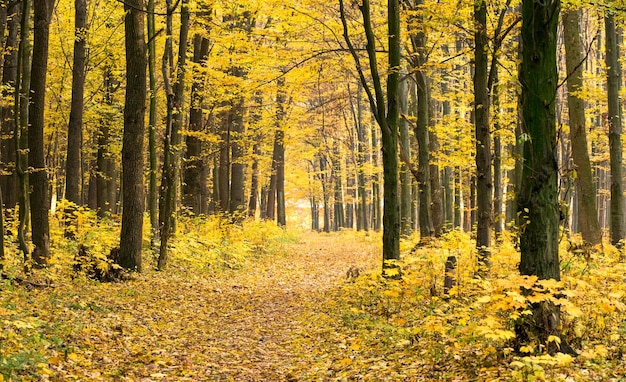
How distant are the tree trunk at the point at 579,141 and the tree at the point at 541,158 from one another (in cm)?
752

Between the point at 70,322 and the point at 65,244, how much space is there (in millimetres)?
6489

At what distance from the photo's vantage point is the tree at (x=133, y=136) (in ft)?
37.1

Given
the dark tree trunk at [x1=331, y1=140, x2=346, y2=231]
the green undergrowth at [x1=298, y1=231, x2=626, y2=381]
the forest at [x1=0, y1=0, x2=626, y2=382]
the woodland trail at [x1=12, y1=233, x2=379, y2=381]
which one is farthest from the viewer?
the dark tree trunk at [x1=331, y1=140, x2=346, y2=231]

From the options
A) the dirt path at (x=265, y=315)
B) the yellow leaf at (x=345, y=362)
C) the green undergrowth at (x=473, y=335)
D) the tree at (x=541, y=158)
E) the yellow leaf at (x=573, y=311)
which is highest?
the tree at (x=541, y=158)

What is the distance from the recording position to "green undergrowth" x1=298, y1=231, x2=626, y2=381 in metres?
4.84

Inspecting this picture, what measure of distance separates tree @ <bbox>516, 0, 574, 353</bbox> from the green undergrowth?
0.55 ft

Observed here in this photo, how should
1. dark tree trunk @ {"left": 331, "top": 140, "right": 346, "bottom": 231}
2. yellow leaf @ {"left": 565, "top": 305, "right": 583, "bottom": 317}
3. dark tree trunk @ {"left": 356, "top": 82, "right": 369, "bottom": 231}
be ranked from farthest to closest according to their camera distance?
dark tree trunk @ {"left": 331, "top": 140, "right": 346, "bottom": 231}, dark tree trunk @ {"left": 356, "top": 82, "right": 369, "bottom": 231}, yellow leaf @ {"left": 565, "top": 305, "right": 583, "bottom": 317}

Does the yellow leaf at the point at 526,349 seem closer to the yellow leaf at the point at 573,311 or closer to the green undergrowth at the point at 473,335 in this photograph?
the green undergrowth at the point at 473,335

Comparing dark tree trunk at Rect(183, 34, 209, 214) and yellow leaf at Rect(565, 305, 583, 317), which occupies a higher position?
dark tree trunk at Rect(183, 34, 209, 214)

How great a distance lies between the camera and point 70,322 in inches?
281

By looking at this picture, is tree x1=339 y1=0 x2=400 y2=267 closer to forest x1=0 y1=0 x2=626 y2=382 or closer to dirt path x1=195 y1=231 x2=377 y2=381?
forest x1=0 y1=0 x2=626 y2=382

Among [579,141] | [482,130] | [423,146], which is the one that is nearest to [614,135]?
[579,141]

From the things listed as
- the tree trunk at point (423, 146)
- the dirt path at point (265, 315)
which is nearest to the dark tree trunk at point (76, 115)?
the dirt path at point (265, 315)

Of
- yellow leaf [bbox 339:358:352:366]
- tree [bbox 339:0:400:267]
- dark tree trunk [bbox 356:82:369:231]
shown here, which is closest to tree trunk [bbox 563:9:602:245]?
tree [bbox 339:0:400:267]
